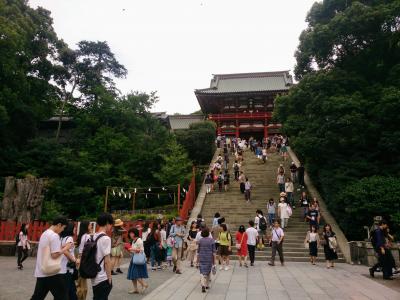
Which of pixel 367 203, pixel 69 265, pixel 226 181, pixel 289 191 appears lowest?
pixel 69 265

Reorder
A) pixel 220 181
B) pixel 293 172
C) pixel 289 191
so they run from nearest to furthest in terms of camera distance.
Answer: pixel 289 191 → pixel 220 181 → pixel 293 172

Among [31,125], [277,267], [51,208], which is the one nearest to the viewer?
[277,267]

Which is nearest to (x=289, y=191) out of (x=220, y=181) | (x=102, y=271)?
(x=220, y=181)

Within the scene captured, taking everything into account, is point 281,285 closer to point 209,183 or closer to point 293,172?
point 209,183

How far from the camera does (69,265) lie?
17.6ft

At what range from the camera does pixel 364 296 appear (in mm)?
7180

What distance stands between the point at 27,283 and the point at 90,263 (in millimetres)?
5028

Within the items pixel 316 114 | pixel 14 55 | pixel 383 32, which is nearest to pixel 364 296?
pixel 316 114

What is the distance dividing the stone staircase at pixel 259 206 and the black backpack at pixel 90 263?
33.0ft

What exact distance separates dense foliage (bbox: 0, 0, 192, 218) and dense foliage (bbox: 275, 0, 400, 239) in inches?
321

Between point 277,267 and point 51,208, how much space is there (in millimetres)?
13529

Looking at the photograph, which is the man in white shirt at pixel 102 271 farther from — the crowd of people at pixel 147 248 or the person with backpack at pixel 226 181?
the person with backpack at pixel 226 181

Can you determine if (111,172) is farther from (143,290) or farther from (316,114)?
(143,290)

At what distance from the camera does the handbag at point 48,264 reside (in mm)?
4508
